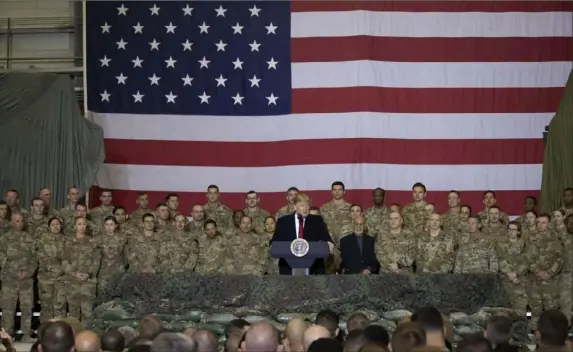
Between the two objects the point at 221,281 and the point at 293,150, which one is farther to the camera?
the point at 293,150

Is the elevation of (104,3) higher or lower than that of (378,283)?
higher

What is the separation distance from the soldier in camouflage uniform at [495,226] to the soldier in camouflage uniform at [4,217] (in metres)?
5.51

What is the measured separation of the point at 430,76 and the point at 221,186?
3223 mm

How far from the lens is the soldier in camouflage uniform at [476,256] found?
11.2 metres

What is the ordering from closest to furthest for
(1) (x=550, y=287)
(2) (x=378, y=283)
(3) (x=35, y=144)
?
(2) (x=378, y=283)
(1) (x=550, y=287)
(3) (x=35, y=144)

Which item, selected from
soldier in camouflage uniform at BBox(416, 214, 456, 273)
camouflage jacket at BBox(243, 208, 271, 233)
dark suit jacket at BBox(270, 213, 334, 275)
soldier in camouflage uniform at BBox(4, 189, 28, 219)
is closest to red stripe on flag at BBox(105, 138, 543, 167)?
camouflage jacket at BBox(243, 208, 271, 233)

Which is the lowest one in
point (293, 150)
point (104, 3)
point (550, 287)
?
point (550, 287)

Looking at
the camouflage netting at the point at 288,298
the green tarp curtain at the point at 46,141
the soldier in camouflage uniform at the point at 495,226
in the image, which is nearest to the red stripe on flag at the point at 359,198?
the green tarp curtain at the point at 46,141

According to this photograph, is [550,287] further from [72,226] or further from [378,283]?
[72,226]

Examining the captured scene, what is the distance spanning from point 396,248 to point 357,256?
0.59 m

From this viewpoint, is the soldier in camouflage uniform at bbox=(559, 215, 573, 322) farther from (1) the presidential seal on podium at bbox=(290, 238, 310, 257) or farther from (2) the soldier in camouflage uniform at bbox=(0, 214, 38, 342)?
(2) the soldier in camouflage uniform at bbox=(0, 214, 38, 342)

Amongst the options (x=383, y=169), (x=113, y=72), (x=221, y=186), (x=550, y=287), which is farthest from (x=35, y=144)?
(x=550, y=287)

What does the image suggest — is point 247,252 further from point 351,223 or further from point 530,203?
point 530,203

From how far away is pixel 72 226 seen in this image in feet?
40.2
